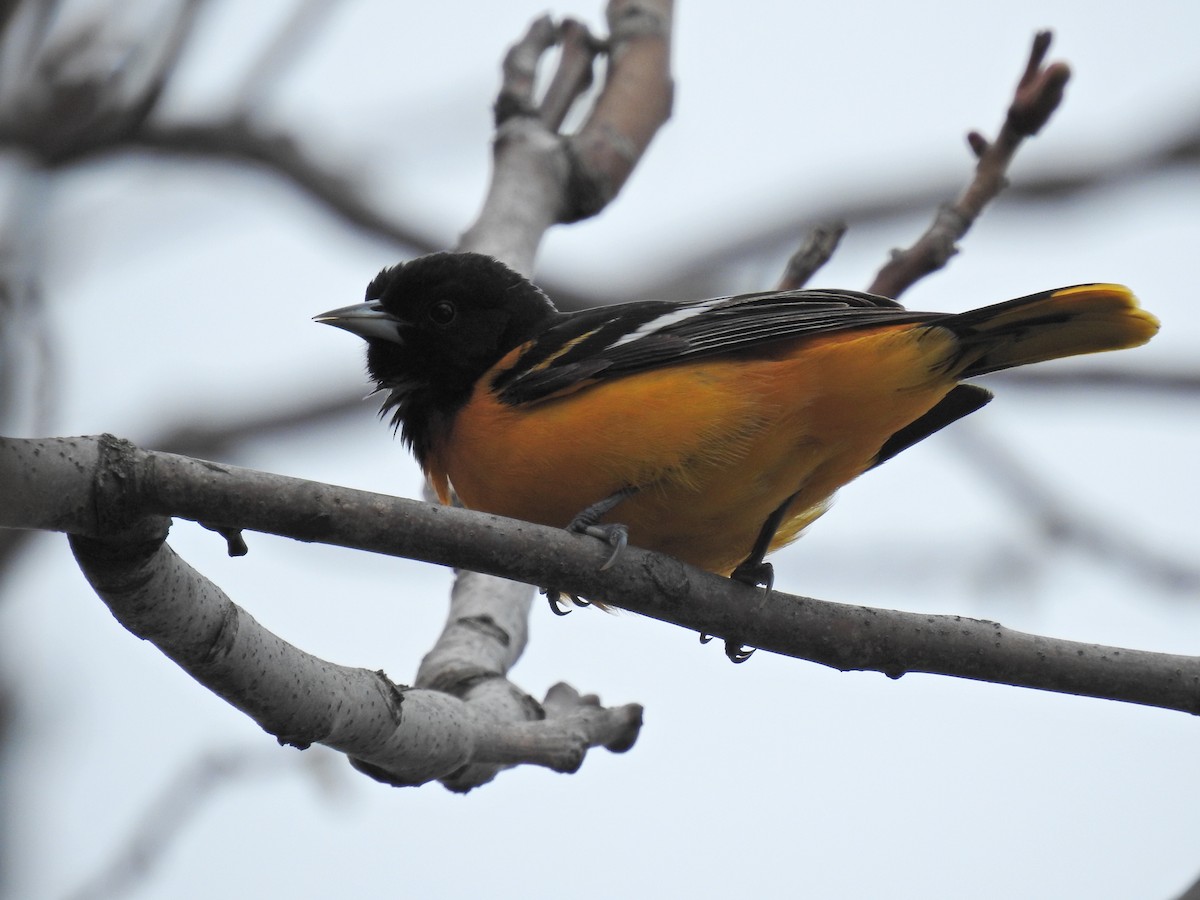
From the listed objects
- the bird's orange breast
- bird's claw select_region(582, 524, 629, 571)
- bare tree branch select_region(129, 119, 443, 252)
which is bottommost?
bird's claw select_region(582, 524, 629, 571)

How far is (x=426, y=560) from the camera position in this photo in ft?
9.11

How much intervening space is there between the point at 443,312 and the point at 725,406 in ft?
4.57

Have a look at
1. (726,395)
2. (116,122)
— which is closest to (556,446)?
(726,395)

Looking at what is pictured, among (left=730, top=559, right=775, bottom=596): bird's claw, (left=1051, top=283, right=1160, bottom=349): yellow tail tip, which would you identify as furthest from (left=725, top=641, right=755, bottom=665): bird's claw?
(left=1051, top=283, right=1160, bottom=349): yellow tail tip

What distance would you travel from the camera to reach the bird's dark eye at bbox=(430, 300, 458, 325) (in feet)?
16.5

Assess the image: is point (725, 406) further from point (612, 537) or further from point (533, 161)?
point (533, 161)

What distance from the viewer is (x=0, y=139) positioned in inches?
241

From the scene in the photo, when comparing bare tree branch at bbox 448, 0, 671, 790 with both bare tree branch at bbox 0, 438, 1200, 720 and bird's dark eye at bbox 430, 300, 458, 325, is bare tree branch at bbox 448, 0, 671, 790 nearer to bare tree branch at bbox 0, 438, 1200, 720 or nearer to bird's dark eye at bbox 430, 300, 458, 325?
bird's dark eye at bbox 430, 300, 458, 325

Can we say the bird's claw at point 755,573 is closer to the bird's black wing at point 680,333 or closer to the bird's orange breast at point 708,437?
the bird's orange breast at point 708,437

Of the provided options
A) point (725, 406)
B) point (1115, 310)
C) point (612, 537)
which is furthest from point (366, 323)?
point (1115, 310)

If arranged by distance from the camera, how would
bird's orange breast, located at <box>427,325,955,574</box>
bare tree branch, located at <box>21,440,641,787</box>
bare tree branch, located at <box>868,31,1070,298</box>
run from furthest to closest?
1. bare tree branch, located at <box>868,31,1070,298</box>
2. bird's orange breast, located at <box>427,325,955,574</box>
3. bare tree branch, located at <box>21,440,641,787</box>

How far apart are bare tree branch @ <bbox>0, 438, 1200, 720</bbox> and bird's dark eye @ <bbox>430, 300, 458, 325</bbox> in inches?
70.7

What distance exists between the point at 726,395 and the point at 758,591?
0.92 meters

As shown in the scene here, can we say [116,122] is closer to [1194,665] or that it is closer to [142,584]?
[142,584]
